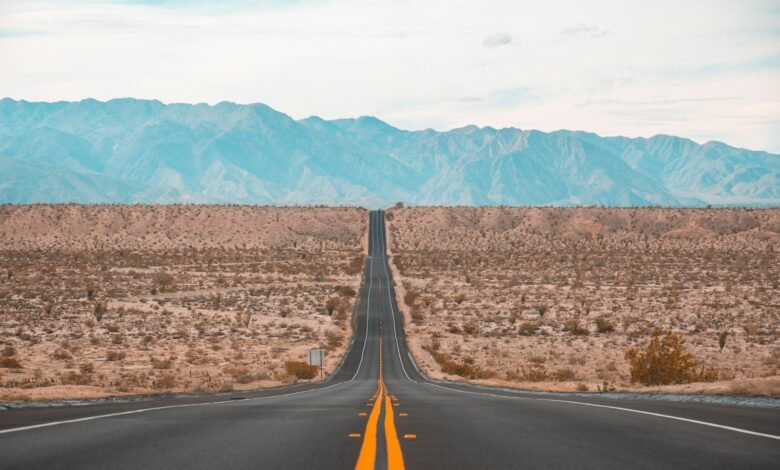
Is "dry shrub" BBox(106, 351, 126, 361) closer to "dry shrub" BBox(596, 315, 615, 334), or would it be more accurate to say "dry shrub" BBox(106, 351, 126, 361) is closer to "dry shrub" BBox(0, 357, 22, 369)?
"dry shrub" BBox(0, 357, 22, 369)

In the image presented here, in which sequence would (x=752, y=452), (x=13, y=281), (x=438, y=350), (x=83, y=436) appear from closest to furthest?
(x=752, y=452) < (x=83, y=436) < (x=438, y=350) < (x=13, y=281)

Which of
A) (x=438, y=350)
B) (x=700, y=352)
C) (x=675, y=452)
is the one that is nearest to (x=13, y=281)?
(x=438, y=350)

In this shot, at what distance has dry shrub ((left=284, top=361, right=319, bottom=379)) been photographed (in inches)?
1734

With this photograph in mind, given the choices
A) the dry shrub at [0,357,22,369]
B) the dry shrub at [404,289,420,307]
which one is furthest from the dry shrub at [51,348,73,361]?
the dry shrub at [404,289,420,307]

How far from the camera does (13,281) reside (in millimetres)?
88312

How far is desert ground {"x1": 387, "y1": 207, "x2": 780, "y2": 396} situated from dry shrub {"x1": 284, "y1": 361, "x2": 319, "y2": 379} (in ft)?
29.1

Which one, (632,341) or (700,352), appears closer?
(700,352)

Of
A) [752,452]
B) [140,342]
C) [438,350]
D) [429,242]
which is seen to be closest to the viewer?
[752,452]

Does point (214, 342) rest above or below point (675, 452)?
below

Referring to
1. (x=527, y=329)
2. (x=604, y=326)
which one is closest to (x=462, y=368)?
(x=527, y=329)

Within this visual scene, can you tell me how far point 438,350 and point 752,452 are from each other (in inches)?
2036

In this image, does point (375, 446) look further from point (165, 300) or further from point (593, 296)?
point (593, 296)

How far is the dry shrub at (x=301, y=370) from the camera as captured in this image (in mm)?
44031

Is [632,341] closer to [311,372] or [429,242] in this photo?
[311,372]
